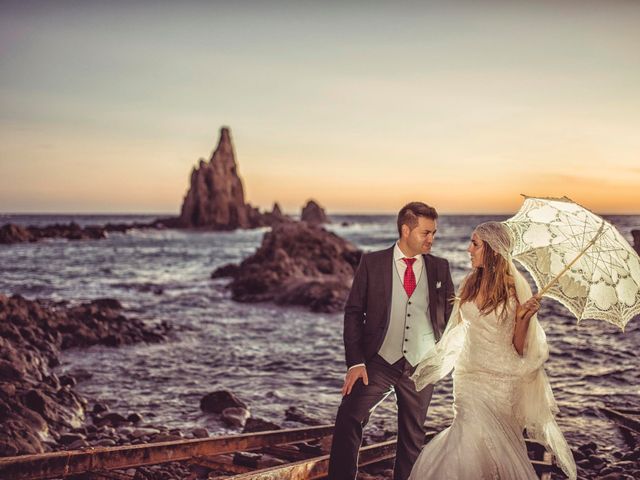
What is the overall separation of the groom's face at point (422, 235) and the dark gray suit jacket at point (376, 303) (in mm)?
220

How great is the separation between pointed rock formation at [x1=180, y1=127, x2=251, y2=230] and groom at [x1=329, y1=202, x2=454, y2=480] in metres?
127

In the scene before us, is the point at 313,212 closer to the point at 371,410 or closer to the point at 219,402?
the point at 219,402

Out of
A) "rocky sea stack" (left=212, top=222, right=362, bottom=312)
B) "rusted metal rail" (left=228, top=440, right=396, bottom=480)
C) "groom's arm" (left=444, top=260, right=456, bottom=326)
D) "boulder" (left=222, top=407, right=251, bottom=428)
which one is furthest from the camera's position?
"rocky sea stack" (left=212, top=222, right=362, bottom=312)

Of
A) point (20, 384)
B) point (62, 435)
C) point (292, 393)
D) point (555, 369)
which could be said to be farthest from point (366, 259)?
point (555, 369)

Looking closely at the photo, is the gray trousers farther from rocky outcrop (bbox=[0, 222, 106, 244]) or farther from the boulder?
rocky outcrop (bbox=[0, 222, 106, 244])

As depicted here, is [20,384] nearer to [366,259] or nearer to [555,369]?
[366,259]

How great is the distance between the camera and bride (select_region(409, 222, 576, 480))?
14.7ft

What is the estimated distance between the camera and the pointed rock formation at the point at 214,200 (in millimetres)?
135500

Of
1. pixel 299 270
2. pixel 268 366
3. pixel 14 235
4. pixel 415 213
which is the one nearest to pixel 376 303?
pixel 415 213

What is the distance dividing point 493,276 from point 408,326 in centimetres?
93

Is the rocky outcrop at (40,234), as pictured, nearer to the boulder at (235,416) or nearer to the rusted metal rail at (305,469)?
the boulder at (235,416)

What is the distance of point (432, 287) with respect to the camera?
5.24m

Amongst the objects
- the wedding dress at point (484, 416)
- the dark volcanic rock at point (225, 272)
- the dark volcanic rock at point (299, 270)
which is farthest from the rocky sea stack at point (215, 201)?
the wedding dress at point (484, 416)

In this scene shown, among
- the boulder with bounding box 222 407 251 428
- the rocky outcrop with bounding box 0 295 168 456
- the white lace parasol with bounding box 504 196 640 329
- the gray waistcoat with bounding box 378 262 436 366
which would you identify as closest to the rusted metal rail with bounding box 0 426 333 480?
the rocky outcrop with bounding box 0 295 168 456
